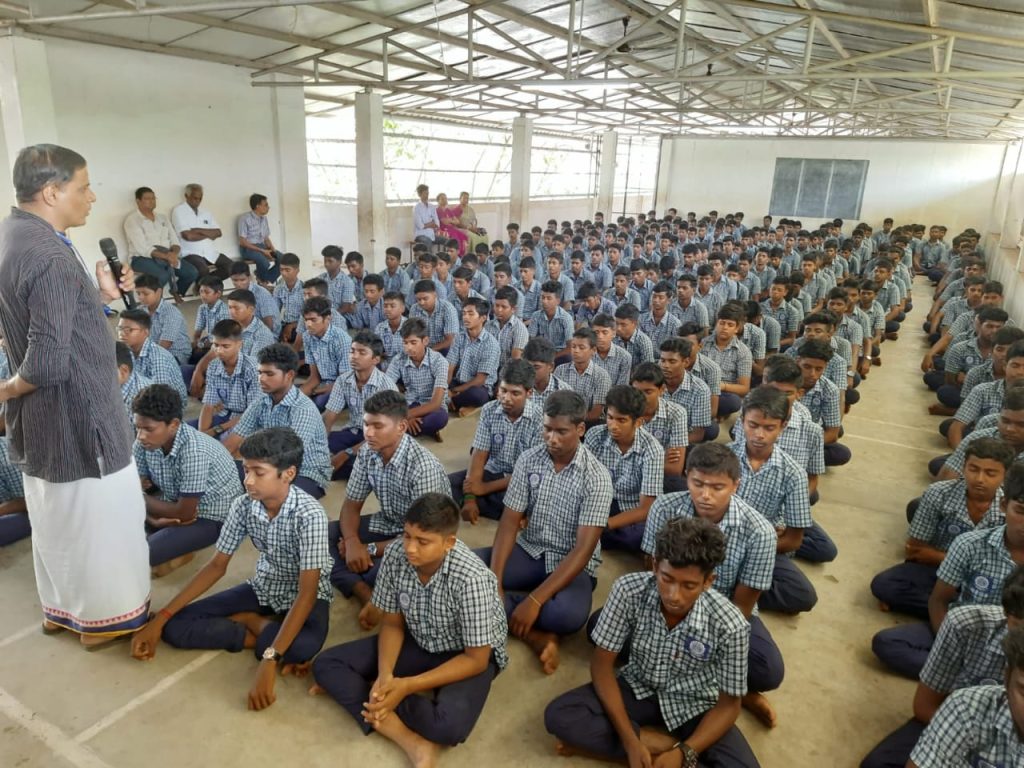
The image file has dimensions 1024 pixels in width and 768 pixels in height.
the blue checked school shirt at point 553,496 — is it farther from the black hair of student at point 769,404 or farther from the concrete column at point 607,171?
the concrete column at point 607,171

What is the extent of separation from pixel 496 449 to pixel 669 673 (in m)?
2.04

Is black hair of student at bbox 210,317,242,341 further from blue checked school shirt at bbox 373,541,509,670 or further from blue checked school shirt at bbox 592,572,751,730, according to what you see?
blue checked school shirt at bbox 592,572,751,730

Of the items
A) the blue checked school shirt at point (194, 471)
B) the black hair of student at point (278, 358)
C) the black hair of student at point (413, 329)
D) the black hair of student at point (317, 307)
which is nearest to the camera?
the blue checked school shirt at point (194, 471)

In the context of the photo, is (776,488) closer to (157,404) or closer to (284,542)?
(284,542)

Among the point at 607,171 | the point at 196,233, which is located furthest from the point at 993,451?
the point at 607,171

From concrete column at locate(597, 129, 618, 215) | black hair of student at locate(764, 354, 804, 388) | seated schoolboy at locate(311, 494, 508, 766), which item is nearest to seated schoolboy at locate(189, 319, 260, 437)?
seated schoolboy at locate(311, 494, 508, 766)

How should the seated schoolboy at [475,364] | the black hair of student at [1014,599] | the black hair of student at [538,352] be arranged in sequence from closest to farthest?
the black hair of student at [1014,599] → the black hair of student at [538,352] → the seated schoolboy at [475,364]

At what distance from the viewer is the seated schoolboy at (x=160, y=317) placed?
581 cm

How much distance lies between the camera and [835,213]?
1953 centimetres

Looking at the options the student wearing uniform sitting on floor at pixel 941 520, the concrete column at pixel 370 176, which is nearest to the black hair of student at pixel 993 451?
the student wearing uniform sitting on floor at pixel 941 520

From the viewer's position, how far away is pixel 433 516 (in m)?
2.41

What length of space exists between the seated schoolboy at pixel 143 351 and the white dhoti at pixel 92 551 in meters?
2.09

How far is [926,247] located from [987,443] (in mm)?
14558

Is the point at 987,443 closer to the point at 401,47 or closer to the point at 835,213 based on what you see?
the point at 401,47
